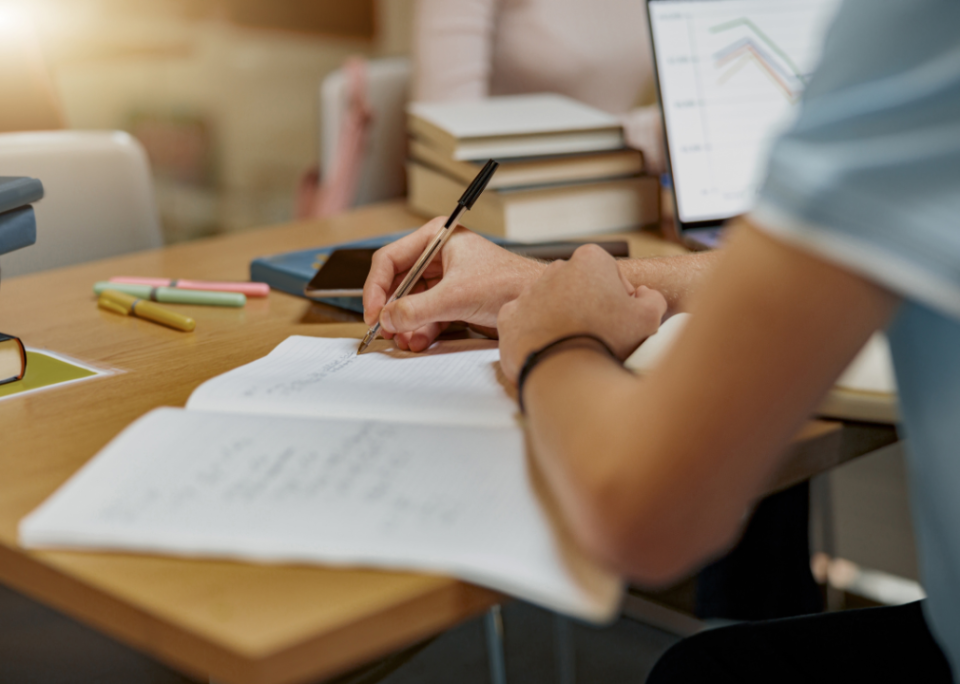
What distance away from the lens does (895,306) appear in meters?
0.35

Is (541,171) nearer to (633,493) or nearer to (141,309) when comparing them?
(141,309)

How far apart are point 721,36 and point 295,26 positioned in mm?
2651

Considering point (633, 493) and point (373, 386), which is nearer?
point (633, 493)

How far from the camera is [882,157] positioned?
1.09 feet

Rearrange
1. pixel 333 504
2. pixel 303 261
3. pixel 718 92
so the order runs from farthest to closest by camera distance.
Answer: pixel 718 92, pixel 303 261, pixel 333 504

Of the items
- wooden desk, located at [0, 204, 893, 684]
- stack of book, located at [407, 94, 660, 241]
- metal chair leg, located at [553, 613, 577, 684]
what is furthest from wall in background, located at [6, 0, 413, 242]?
wooden desk, located at [0, 204, 893, 684]

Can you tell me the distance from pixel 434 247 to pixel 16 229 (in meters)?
0.32

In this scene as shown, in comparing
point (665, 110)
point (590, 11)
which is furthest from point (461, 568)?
point (590, 11)

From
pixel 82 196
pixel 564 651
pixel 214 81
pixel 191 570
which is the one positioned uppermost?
pixel 191 570

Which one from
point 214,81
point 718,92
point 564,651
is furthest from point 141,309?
point 214,81

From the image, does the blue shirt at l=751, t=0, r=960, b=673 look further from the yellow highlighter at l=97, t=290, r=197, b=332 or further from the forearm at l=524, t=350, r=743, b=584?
the yellow highlighter at l=97, t=290, r=197, b=332

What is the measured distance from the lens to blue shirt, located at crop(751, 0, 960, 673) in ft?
1.07

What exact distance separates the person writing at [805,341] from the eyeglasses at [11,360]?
398 millimetres

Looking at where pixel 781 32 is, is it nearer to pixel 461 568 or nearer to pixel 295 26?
pixel 461 568
